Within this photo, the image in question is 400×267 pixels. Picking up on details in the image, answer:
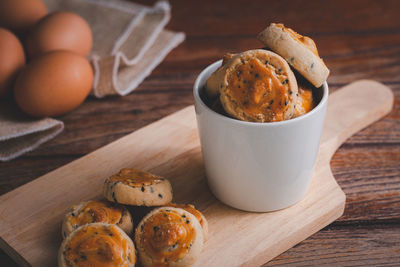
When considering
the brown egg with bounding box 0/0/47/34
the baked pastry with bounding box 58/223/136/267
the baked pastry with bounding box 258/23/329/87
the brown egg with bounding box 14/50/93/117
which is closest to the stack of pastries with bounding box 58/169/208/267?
the baked pastry with bounding box 58/223/136/267

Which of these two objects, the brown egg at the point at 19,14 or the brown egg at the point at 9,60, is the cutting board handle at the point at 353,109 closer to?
the brown egg at the point at 9,60

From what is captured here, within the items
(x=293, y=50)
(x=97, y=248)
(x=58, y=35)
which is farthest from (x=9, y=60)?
(x=293, y=50)

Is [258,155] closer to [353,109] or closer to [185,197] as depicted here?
[185,197]

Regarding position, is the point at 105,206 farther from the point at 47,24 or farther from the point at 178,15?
the point at 178,15

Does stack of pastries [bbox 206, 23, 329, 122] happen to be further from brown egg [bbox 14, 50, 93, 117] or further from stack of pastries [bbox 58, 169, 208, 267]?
brown egg [bbox 14, 50, 93, 117]

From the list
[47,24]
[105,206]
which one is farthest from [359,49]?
[105,206]

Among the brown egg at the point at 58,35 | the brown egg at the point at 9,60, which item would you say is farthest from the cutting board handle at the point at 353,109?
the brown egg at the point at 9,60
